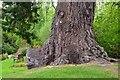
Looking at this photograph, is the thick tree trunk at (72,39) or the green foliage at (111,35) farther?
the green foliage at (111,35)

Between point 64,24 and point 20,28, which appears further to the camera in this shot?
point 20,28

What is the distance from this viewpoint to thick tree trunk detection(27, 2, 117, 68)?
31.1 ft

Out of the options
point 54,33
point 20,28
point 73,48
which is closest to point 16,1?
point 20,28

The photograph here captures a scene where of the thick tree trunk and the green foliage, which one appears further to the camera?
the green foliage

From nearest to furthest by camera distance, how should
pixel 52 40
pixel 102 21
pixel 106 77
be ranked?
1. pixel 106 77
2. pixel 52 40
3. pixel 102 21

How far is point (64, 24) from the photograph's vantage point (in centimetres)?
979

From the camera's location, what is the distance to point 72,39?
958 centimetres

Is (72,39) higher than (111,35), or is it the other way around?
(111,35)

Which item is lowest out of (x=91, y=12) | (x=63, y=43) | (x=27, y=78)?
(x=27, y=78)

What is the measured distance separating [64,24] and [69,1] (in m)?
0.70

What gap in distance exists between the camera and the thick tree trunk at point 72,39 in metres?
9.49

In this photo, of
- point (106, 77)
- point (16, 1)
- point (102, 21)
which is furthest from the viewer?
point (102, 21)

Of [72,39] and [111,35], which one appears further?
[111,35]

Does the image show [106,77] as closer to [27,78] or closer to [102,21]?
[27,78]
